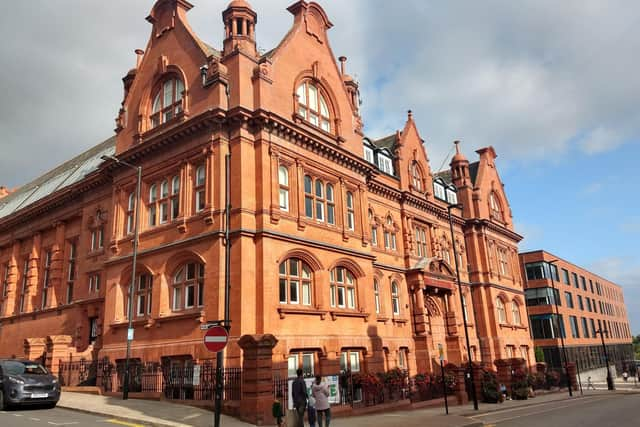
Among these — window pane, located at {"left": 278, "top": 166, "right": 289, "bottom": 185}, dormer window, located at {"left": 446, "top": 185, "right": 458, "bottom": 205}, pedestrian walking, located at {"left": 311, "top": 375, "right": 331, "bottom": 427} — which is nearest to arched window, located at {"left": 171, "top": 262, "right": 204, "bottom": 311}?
window pane, located at {"left": 278, "top": 166, "right": 289, "bottom": 185}

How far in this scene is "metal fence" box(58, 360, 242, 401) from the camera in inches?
758

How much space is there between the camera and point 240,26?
2509 cm

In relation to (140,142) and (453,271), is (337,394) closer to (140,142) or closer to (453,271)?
(140,142)

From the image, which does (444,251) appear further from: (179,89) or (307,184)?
(179,89)

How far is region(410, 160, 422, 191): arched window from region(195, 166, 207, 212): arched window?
20.5 m

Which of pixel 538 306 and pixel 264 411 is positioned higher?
pixel 538 306

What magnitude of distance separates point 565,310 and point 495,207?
29.1 m

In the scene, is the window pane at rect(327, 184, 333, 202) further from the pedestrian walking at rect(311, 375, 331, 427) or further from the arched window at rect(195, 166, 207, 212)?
the pedestrian walking at rect(311, 375, 331, 427)

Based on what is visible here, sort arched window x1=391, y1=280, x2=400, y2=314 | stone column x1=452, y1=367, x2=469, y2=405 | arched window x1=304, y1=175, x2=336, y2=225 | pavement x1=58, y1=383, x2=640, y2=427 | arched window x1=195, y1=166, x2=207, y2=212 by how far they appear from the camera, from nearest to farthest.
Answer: pavement x1=58, y1=383, x2=640, y2=427, arched window x1=195, y1=166, x2=207, y2=212, arched window x1=304, y1=175, x2=336, y2=225, stone column x1=452, y1=367, x2=469, y2=405, arched window x1=391, y1=280, x2=400, y2=314

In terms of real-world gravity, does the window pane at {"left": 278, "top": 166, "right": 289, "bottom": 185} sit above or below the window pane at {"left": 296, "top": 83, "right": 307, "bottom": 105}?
below

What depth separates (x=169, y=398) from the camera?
2064 centimetres

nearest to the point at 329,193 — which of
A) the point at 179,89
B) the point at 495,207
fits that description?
the point at 179,89

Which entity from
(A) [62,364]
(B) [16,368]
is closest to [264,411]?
(B) [16,368]

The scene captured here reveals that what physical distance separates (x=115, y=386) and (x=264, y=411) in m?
10.4
